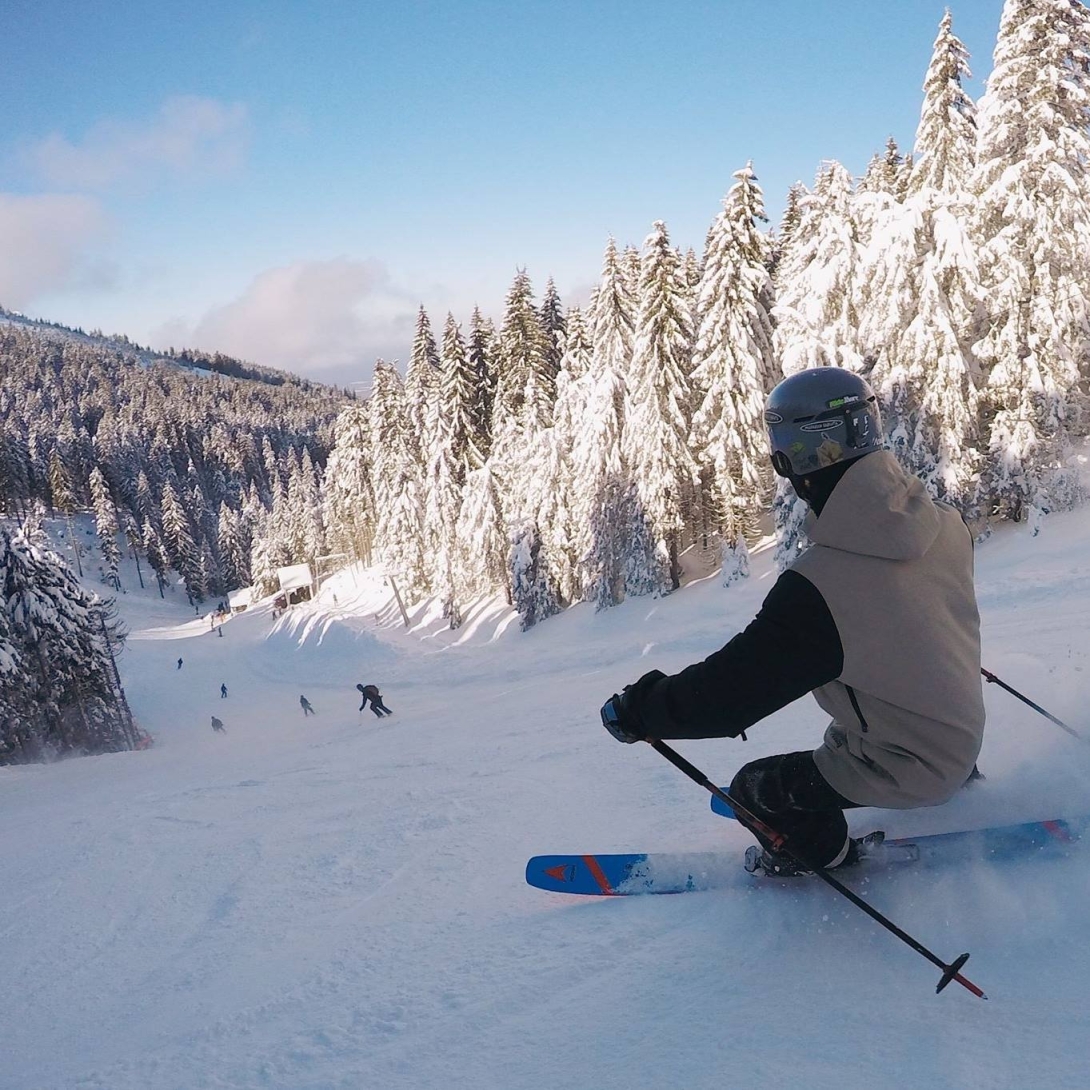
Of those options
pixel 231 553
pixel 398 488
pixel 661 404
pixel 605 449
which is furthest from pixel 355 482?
pixel 231 553

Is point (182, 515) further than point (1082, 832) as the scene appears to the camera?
Yes

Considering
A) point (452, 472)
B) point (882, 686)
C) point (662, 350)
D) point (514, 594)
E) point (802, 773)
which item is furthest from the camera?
point (452, 472)

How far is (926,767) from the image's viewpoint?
8.79 ft

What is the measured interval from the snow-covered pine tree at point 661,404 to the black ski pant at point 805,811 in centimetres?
2468

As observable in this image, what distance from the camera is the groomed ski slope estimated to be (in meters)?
2.36

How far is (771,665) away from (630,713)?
0.67 metres

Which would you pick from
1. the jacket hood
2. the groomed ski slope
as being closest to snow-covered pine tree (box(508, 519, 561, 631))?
the groomed ski slope

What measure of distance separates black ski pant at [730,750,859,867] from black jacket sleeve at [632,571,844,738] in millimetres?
671

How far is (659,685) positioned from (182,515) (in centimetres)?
9835

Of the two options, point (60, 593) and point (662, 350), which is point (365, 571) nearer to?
point (60, 593)

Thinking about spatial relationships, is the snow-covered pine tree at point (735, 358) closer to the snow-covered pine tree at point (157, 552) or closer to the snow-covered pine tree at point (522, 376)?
the snow-covered pine tree at point (522, 376)

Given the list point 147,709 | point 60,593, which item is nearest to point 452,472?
point 60,593

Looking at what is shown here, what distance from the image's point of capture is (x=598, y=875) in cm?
368

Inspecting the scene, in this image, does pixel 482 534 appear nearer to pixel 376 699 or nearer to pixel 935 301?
pixel 376 699
